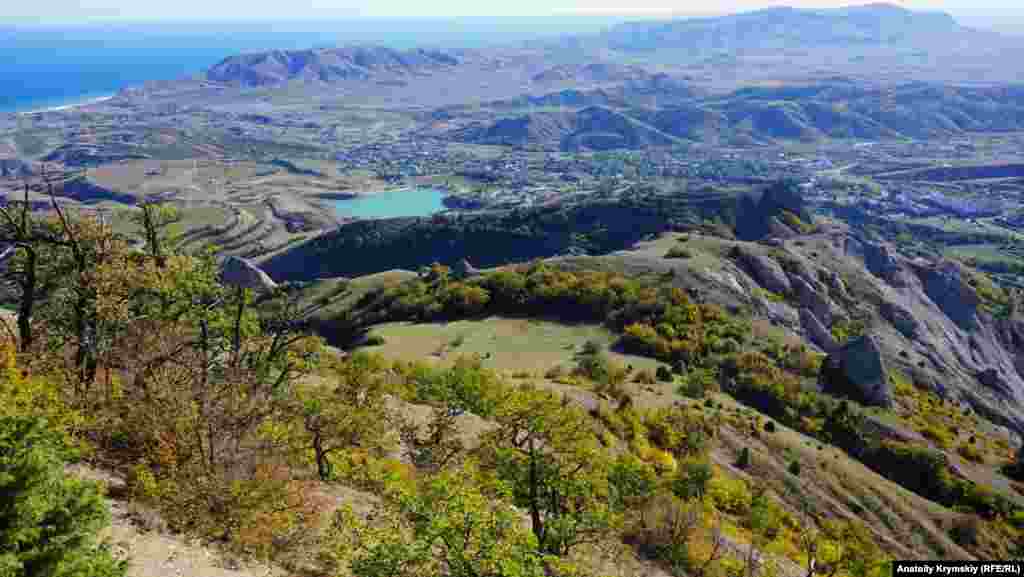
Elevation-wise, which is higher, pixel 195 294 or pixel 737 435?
pixel 195 294

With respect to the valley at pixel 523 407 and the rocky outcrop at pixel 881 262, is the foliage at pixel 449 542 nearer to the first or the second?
the valley at pixel 523 407

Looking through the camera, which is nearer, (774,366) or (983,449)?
(983,449)

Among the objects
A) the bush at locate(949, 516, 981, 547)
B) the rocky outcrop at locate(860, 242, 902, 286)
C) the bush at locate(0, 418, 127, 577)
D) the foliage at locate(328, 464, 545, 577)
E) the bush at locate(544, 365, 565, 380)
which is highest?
the bush at locate(0, 418, 127, 577)

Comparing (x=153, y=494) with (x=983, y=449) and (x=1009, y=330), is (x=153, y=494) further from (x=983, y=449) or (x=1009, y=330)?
(x=1009, y=330)

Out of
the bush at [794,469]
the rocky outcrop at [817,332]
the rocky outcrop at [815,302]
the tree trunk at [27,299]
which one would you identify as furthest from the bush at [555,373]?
the rocky outcrop at [815,302]

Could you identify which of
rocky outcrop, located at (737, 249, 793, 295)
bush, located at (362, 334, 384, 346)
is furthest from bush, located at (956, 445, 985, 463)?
bush, located at (362, 334, 384, 346)

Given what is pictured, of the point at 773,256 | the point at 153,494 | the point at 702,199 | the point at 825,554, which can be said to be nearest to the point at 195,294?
the point at 153,494

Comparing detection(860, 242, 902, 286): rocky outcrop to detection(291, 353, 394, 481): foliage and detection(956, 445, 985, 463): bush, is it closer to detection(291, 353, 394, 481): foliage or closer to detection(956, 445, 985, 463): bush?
detection(956, 445, 985, 463): bush
